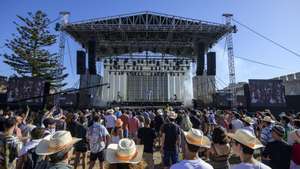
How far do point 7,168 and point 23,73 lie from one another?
26563 millimetres

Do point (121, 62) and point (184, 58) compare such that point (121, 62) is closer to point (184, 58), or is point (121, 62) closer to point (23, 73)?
point (184, 58)

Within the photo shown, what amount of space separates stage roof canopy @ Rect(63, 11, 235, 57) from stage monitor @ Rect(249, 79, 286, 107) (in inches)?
Answer: 255

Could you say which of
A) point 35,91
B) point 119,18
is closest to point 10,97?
point 35,91

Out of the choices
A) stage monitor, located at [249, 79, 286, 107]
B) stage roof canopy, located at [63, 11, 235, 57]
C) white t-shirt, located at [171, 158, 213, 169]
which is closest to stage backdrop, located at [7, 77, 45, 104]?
stage roof canopy, located at [63, 11, 235, 57]

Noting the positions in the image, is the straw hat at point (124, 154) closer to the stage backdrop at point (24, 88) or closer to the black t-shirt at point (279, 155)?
the black t-shirt at point (279, 155)

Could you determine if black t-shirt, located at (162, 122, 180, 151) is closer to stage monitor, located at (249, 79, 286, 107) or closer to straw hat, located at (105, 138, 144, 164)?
straw hat, located at (105, 138, 144, 164)

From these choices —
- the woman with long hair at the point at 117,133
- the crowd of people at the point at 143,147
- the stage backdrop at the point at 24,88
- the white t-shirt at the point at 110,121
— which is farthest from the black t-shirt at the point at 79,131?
the stage backdrop at the point at 24,88

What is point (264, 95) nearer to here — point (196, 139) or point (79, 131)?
point (79, 131)

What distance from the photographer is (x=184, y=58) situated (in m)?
27.4

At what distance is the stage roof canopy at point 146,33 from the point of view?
73.2ft

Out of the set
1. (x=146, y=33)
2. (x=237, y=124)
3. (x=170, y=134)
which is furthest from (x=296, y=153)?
(x=146, y=33)

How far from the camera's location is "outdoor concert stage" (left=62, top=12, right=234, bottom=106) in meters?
22.5

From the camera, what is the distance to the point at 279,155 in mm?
3711

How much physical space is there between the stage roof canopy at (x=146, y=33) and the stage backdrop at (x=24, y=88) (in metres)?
7.07
